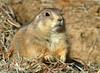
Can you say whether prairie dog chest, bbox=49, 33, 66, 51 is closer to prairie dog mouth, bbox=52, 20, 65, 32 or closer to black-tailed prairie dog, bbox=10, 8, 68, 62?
black-tailed prairie dog, bbox=10, 8, 68, 62

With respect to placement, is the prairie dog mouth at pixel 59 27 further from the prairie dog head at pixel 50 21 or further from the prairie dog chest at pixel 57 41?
the prairie dog chest at pixel 57 41

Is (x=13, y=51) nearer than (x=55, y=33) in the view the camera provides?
No

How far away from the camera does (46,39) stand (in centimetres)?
714

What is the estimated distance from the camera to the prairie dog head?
677 cm

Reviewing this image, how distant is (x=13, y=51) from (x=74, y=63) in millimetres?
930

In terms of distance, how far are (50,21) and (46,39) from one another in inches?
14.3

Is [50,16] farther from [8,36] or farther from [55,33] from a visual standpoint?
[8,36]

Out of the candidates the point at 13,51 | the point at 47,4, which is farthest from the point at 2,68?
the point at 47,4

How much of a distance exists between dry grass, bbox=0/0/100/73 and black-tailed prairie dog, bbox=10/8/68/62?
127mm

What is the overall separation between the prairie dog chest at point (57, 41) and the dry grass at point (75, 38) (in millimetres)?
221

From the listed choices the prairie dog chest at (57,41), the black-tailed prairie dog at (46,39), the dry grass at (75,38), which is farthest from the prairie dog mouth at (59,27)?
the dry grass at (75,38)

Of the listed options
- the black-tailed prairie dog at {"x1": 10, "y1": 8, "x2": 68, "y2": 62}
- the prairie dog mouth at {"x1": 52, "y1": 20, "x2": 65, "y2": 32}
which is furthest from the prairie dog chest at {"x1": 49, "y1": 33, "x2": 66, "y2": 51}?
the prairie dog mouth at {"x1": 52, "y1": 20, "x2": 65, "y2": 32}

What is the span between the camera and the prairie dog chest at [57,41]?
23.3ft

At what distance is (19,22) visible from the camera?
8.67 metres
